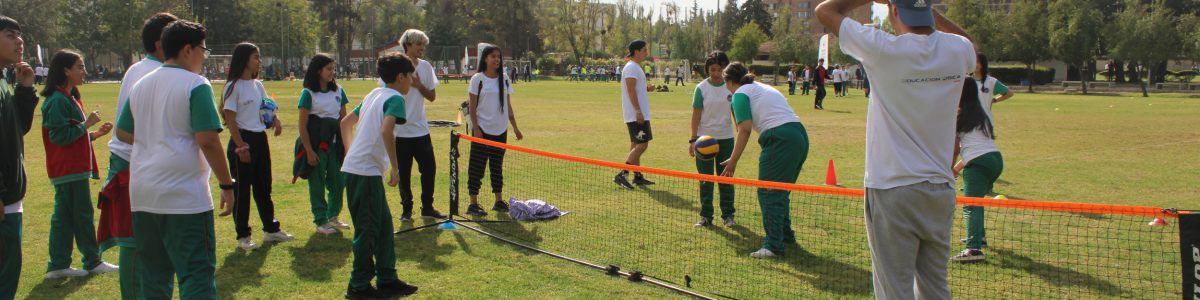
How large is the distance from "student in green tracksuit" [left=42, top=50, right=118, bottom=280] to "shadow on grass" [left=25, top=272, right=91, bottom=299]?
87mm

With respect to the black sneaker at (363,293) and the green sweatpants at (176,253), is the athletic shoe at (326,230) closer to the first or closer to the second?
the black sneaker at (363,293)

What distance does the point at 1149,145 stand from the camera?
16.6 m

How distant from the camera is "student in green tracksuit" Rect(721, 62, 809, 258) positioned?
23.6ft

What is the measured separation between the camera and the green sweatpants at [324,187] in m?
8.28

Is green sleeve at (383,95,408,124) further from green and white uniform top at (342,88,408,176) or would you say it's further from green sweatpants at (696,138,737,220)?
green sweatpants at (696,138,737,220)

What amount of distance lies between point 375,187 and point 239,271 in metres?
1.78

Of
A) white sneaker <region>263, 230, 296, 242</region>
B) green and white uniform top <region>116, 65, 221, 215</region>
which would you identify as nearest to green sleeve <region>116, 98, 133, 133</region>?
green and white uniform top <region>116, 65, 221, 215</region>

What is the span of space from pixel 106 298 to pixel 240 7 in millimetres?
90630

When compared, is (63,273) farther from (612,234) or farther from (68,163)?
(612,234)

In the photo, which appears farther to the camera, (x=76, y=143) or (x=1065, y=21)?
(x=1065, y=21)

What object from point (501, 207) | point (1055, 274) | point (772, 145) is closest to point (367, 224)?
point (772, 145)

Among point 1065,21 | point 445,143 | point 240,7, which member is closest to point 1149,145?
point 445,143

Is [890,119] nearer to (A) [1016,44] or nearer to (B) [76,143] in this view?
(B) [76,143]

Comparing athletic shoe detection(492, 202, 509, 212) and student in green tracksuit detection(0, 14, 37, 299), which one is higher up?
student in green tracksuit detection(0, 14, 37, 299)
